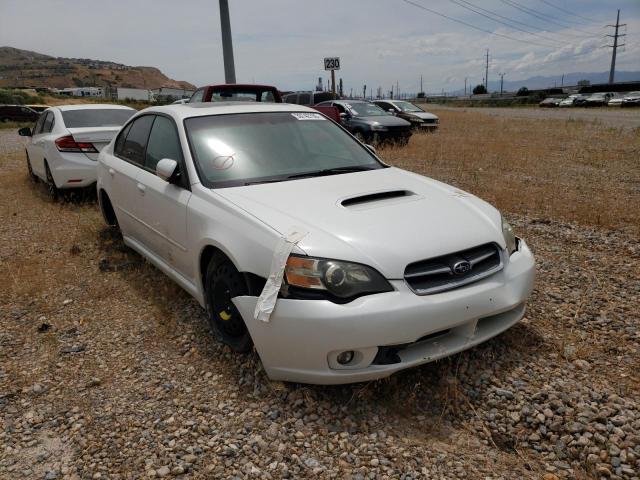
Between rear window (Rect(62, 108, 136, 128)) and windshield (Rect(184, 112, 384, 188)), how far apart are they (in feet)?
14.6

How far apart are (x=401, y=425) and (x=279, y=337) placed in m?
0.76

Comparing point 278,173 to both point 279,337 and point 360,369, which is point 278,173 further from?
point 360,369

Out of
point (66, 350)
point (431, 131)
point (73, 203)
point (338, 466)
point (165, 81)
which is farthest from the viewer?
point (165, 81)

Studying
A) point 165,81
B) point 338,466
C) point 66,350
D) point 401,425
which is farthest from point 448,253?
point 165,81

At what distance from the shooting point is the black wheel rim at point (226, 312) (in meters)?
2.98

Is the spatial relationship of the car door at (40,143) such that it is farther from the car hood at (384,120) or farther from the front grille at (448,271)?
the car hood at (384,120)

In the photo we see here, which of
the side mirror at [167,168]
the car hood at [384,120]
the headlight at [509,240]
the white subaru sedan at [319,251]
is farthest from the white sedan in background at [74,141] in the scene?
the car hood at [384,120]

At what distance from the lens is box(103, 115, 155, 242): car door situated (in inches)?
166

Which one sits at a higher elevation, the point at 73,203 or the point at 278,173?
the point at 278,173

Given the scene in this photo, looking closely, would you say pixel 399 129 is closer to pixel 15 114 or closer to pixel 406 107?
pixel 406 107

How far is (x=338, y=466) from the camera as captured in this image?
224cm

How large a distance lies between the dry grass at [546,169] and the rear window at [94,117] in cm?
537

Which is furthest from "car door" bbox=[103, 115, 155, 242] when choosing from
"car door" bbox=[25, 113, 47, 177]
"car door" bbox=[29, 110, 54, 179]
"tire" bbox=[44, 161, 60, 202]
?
"car door" bbox=[25, 113, 47, 177]

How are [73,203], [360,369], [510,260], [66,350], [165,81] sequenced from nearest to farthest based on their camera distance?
[360,369] < [510,260] < [66,350] < [73,203] < [165,81]
